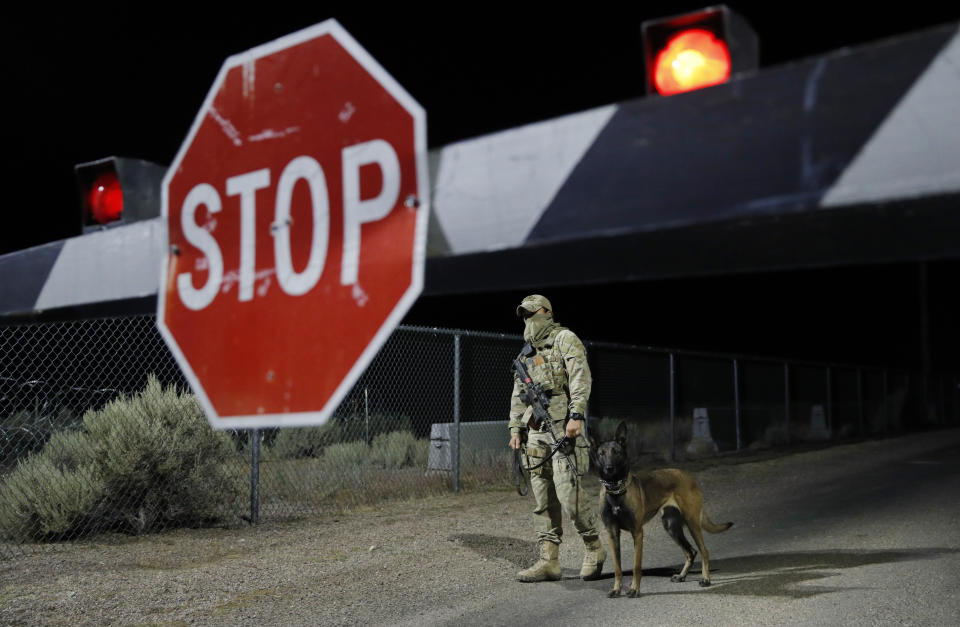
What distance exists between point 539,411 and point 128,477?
15.9 ft

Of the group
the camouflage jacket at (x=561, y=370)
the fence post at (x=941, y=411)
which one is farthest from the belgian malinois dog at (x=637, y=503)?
the fence post at (x=941, y=411)

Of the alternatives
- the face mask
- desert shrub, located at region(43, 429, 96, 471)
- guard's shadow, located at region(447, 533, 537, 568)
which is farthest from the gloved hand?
desert shrub, located at region(43, 429, 96, 471)

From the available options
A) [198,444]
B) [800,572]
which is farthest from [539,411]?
[198,444]

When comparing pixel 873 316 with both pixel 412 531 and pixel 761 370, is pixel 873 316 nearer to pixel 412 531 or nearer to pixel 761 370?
pixel 761 370

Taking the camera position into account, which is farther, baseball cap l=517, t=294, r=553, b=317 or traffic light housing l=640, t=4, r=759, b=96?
baseball cap l=517, t=294, r=553, b=317

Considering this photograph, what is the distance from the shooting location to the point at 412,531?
29.3 feet

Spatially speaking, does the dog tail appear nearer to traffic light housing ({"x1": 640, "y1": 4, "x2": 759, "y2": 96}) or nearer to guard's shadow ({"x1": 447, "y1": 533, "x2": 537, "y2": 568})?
guard's shadow ({"x1": 447, "y1": 533, "x2": 537, "y2": 568})

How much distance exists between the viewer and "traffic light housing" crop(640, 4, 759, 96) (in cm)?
122

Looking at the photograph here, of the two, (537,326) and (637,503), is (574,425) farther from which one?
(537,326)

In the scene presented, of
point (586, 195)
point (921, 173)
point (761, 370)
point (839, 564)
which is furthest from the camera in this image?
point (761, 370)

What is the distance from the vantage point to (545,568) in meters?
6.62

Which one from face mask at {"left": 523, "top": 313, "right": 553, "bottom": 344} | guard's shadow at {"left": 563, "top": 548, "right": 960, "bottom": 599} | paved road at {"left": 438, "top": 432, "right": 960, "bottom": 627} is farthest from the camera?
face mask at {"left": 523, "top": 313, "right": 553, "bottom": 344}

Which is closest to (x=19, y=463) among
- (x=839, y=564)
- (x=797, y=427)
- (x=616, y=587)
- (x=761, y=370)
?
(x=616, y=587)

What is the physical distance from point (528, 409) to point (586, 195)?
5772mm
